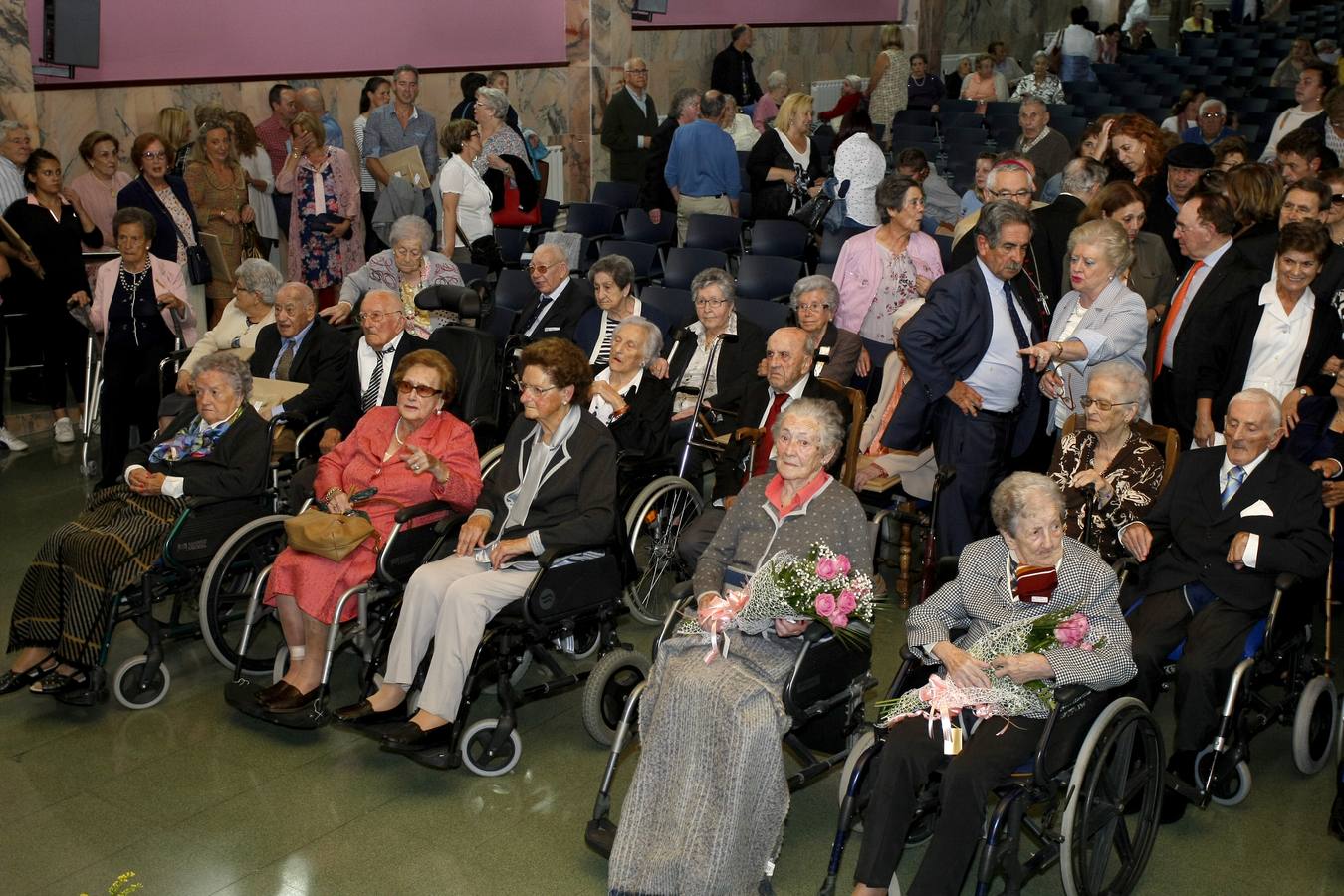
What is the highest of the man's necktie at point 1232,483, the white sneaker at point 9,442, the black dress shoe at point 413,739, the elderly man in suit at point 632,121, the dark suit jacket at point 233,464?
the elderly man in suit at point 632,121

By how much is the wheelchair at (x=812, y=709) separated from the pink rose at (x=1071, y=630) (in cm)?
56

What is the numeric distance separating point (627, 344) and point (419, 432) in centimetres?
97

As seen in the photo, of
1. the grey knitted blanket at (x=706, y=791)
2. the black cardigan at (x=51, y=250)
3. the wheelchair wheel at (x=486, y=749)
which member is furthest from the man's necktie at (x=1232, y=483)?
the black cardigan at (x=51, y=250)

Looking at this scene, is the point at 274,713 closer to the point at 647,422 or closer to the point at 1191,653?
the point at 647,422

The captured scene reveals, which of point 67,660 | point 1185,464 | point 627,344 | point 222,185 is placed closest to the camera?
point 1185,464

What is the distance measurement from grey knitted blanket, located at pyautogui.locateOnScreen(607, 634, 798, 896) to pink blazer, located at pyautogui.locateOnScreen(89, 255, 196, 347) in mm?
4069

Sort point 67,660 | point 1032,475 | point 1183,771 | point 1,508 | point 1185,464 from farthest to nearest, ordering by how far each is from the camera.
Answer: point 1,508
point 67,660
point 1185,464
point 1183,771
point 1032,475

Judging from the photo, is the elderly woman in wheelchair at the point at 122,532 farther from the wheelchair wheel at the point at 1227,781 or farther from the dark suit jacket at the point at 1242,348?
the dark suit jacket at the point at 1242,348

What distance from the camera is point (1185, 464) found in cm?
413

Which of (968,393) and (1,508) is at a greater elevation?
(968,393)

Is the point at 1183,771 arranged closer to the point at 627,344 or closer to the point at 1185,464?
the point at 1185,464

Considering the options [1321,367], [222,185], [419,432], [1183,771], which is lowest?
[1183,771]

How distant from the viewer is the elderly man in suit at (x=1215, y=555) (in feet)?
12.6

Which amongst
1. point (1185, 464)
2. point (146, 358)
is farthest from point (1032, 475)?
point (146, 358)
